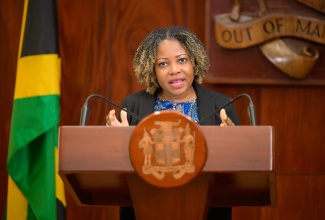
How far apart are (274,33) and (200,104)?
3.56 ft

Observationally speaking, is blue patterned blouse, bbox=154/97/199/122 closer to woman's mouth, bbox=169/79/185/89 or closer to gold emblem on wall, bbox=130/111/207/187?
woman's mouth, bbox=169/79/185/89

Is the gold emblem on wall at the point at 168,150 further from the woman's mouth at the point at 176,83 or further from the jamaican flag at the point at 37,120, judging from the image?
the jamaican flag at the point at 37,120

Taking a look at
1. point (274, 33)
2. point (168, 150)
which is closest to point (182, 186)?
point (168, 150)

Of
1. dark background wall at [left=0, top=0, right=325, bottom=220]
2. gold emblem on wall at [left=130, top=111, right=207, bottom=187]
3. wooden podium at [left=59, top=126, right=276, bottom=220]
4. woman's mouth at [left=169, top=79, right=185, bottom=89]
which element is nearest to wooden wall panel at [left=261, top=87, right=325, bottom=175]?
dark background wall at [left=0, top=0, right=325, bottom=220]

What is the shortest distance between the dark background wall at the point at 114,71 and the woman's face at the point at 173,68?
1036 mm

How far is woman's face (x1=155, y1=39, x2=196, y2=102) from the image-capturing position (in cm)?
216

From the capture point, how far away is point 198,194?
60.9 inches

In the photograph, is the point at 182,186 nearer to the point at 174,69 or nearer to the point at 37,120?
the point at 174,69

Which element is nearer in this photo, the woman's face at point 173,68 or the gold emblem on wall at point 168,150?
the gold emblem on wall at point 168,150

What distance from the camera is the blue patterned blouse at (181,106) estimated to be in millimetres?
2201

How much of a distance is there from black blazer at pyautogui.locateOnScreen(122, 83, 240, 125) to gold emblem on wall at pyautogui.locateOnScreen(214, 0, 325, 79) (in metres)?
0.91

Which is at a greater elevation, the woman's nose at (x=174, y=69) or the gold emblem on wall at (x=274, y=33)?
the gold emblem on wall at (x=274, y=33)

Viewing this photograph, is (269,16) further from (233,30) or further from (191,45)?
(191,45)

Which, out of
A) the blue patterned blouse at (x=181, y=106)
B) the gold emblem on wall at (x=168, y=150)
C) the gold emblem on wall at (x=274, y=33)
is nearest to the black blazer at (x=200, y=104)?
the blue patterned blouse at (x=181, y=106)
